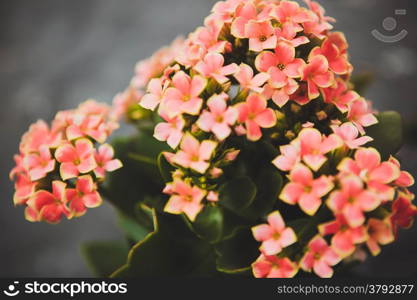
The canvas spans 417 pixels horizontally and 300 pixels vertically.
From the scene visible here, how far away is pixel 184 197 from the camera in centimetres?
45

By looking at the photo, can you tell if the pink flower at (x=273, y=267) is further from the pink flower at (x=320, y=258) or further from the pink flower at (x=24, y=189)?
the pink flower at (x=24, y=189)

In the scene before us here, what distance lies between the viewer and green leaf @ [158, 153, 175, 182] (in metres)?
0.48

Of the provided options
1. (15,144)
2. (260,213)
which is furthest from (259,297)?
(15,144)

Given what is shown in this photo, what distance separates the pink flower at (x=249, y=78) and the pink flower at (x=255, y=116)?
0.04 feet

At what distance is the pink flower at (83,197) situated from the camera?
1.58 feet

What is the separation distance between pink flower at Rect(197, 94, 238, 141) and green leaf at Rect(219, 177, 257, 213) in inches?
3.7

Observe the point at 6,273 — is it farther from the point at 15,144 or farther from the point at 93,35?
the point at 93,35

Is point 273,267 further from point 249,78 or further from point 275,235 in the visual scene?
point 249,78

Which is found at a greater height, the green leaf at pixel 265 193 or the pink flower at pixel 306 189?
the green leaf at pixel 265 193

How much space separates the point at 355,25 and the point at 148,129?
73cm

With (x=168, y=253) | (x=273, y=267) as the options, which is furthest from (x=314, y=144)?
(x=168, y=253)

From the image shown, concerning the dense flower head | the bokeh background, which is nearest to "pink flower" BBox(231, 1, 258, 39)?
the dense flower head

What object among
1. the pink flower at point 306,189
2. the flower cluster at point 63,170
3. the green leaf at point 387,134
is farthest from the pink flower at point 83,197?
the green leaf at point 387,134

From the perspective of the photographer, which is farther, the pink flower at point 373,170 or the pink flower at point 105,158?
the pink flower at point 105,158
